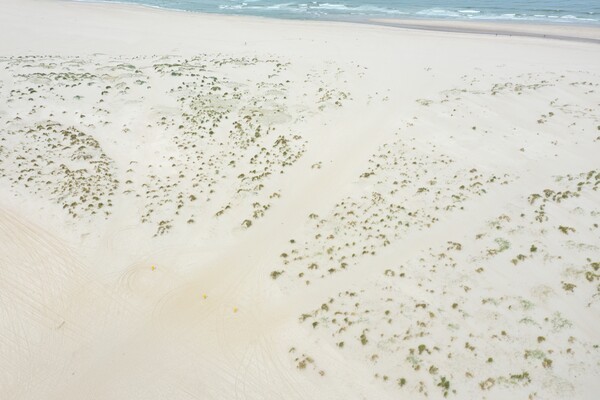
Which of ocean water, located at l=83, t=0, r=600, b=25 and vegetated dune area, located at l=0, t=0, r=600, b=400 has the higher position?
ocean water, located at l=83, t=0, r=600, b=25

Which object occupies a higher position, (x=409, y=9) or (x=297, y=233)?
(x=409, y=9)

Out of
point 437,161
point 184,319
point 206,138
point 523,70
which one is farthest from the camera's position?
point 523,70

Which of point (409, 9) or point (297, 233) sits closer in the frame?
point (297, 233)

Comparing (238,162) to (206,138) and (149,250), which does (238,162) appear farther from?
(149,250)

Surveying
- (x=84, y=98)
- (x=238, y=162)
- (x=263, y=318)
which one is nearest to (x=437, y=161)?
(x=238, y=162)
